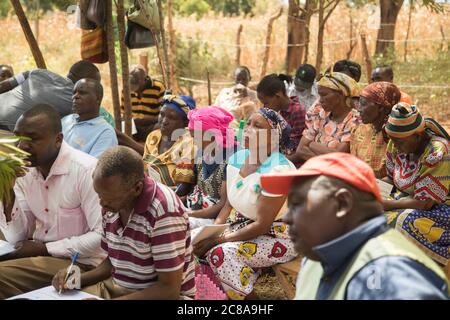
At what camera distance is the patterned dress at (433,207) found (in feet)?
12.1

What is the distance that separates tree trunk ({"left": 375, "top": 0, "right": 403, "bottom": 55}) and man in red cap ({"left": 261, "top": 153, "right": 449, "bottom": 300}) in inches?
435

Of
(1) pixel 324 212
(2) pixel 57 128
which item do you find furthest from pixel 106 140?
(1) pixel 324 212

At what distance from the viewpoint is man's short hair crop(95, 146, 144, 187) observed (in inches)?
102

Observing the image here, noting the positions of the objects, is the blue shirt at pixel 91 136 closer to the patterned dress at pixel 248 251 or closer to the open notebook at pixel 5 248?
the open notebook at pixel 5 248

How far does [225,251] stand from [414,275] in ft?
7.33

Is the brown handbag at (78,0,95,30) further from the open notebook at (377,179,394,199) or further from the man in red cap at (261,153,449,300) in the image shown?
the man in red cap at (261,153,449,300)

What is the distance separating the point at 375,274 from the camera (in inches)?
63.6

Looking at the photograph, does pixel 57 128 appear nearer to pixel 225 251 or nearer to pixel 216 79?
pixel 225 251

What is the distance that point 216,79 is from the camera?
16.0m

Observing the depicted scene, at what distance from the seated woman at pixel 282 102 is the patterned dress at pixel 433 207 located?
6.35 feet

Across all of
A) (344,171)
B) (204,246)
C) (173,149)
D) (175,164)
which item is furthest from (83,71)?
(344,171)

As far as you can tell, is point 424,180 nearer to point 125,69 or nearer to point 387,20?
point 125,69

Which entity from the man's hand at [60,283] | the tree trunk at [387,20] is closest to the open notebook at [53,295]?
the man's hand at [60,283]

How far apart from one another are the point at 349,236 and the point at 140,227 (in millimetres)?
1214
